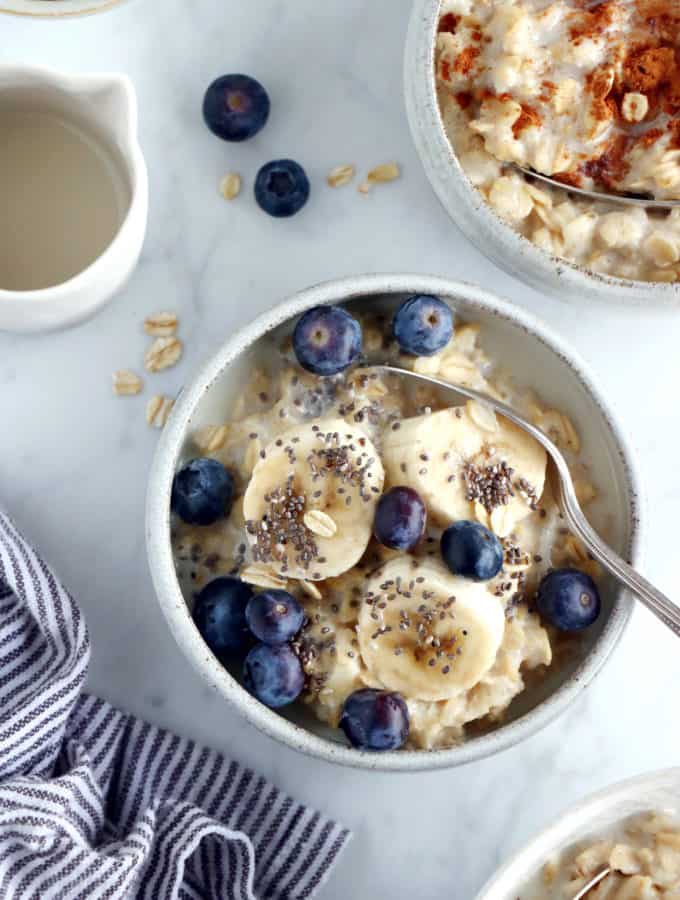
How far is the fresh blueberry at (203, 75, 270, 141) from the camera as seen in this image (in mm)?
1302

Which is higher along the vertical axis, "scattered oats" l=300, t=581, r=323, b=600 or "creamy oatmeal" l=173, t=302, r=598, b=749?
"creamy oatmeal" l=173, t=302, r=598, b=749

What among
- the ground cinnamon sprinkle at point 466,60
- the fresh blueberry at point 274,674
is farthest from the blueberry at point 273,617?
the ground cinnamon sprinkle at point 466,60

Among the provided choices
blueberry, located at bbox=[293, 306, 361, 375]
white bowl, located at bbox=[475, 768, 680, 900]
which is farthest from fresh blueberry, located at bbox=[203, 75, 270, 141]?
white bowl, located at bbox=[475, 768, 680, 900]

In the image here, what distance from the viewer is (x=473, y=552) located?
112 cm

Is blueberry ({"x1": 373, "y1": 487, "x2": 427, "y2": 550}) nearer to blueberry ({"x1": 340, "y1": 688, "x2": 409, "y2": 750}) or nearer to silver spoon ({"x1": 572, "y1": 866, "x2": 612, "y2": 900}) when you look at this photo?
blueberry ({"x1": 340, "y1": 688, "x2": 409, "y2": 750})

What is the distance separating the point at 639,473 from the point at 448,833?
0.44 metres

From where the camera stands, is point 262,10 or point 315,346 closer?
point 315,346

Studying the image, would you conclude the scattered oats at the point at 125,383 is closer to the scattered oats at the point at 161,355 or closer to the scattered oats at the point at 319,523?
the scattered oats at the point at 161,355

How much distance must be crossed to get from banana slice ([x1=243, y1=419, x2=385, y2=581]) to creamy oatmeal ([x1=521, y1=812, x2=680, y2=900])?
341 mm

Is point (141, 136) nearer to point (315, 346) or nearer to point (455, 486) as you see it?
point (315, 346)

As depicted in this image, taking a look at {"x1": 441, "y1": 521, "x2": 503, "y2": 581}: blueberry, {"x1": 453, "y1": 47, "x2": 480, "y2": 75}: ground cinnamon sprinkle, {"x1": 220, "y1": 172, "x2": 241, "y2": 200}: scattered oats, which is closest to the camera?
{"x1": 441, "y1": 521, "x2": 503, "y2": 581}: blueberry

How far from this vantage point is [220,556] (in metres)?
1.22

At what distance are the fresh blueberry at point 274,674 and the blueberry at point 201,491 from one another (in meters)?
0.13

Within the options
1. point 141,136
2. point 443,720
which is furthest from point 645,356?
point 141,136
